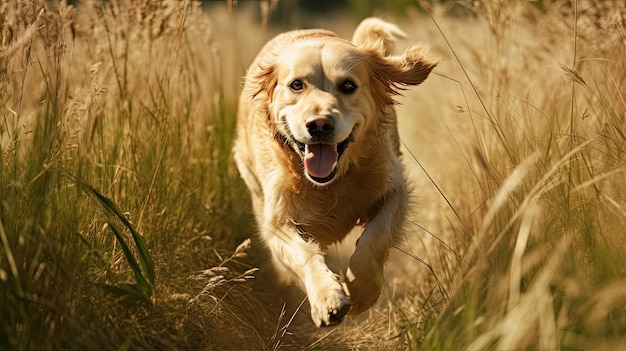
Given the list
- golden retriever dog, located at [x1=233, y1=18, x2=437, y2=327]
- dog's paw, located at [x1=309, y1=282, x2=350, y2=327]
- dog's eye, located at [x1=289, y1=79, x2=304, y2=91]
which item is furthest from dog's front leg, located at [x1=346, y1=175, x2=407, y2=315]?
dog's eye, located at [x1=289, y1=79, x2=304, y2=91]

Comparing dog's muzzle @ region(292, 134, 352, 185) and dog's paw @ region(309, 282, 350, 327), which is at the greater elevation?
dog's muzzle @ region(292, 134, 352, 185)

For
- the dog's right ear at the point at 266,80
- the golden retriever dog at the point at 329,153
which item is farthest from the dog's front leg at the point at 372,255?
the dog's right ear at the point at 266,80

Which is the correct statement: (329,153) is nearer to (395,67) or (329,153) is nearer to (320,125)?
(320,125)

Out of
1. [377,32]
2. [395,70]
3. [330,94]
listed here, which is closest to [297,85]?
[330,94]

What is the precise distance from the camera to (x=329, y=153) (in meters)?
3.78

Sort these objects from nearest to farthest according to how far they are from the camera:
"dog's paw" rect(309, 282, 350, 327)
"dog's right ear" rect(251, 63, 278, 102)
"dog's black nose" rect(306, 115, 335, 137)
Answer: "dog's paw" rect(309, 282, 350, 327) → "dog's black nose" rect(306, 115, 335, 137) → "dog's right ear" rect(251, 63, 278, 102)

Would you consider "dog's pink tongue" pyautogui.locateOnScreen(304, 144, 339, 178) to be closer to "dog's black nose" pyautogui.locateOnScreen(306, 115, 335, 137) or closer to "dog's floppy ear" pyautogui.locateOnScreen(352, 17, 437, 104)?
"dog's black nose" pyautogui.locateOnScreen(306, 115, 335, 137)

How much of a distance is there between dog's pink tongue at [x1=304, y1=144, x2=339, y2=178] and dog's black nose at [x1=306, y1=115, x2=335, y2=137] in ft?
0.44

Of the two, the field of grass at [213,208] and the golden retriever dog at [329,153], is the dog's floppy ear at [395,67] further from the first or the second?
the field of grass at [213,208]

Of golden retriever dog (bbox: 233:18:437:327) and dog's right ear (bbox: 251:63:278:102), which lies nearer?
golden retriever dog (bbox: 233:18:437:327)

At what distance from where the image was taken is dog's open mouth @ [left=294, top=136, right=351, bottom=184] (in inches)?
148

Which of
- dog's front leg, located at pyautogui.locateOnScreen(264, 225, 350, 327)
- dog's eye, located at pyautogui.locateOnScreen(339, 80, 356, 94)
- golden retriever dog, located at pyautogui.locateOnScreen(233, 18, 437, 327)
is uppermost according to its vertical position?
dog's eye, located at pyautogui.locateOnScreen(339, 80, 356, 94)

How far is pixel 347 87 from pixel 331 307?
1161 millimetres

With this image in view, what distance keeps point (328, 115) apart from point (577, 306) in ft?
4.65
